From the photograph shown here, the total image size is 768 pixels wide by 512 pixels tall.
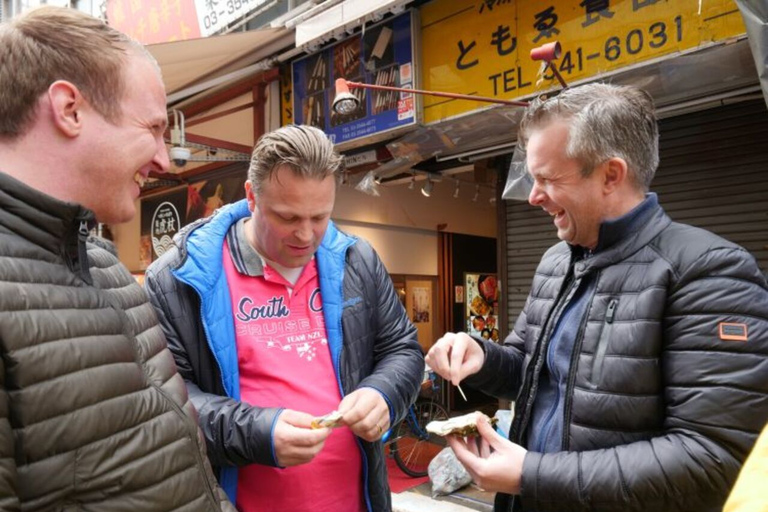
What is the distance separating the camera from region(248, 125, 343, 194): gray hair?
6.54 feet

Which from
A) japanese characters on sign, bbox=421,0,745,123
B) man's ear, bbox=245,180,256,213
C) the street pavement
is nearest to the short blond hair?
man's ear, bbox=245,180,256,213

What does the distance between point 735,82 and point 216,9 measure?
19.7ft

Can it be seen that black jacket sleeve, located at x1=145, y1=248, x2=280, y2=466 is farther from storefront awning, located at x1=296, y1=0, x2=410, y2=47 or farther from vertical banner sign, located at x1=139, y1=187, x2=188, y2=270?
vertical banner sign, located at x1=139, y1=187, x2=188, y2=270

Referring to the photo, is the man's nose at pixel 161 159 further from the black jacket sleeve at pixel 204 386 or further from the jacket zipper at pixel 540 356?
the jacket zipper at pixel 540 356

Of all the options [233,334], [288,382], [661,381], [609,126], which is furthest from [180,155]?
[661,381]

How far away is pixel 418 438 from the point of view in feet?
24.9

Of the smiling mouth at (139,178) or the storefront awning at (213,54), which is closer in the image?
the smiling mouth at (139,178)

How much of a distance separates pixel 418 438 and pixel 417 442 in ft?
0.18

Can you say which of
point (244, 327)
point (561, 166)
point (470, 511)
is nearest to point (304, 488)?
point (244, 327)

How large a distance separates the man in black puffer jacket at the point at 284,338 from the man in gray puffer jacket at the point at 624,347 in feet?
1.42

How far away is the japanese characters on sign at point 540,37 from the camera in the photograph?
4.02 m

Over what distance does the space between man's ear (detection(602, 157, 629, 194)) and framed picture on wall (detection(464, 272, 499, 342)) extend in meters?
8.54

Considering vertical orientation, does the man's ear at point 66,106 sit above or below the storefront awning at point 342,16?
below

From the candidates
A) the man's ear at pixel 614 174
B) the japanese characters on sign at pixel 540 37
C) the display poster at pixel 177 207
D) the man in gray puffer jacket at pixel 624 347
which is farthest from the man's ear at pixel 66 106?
the display poster at pixel 177 207
